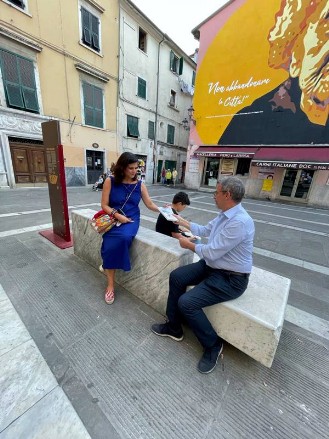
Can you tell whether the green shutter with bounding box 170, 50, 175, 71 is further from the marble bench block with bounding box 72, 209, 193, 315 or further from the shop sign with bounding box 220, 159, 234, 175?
the marble bench block with bounding box 72, 209, 193, 315

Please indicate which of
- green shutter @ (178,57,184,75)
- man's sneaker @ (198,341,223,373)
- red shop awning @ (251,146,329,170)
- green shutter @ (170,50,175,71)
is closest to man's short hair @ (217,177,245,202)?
man's sneaker @ (198,341,223,373)

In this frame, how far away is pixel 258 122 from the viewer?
438 inches

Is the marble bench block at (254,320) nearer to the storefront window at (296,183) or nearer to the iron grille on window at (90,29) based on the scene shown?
the storefront window at (296,183)

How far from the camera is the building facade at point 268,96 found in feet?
30.8

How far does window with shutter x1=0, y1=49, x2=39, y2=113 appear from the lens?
26.9ft

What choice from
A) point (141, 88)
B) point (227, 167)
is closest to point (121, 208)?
point (227, 167)

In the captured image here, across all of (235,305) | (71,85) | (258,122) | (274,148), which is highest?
(71,85)

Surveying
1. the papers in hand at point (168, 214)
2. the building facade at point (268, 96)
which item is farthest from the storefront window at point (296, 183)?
the papers in hand at point (168, 214)

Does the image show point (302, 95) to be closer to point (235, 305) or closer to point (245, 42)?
point (245, 42)

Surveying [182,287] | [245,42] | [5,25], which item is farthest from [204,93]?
[182,287]

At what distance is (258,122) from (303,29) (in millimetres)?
4137

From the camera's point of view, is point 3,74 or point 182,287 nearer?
point 182,287

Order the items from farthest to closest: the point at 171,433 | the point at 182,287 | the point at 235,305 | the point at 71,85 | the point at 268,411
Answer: the point at 71,85 < the point at 182,287 < the point at 235,305 < the point at 268,411 < the point at 171,433

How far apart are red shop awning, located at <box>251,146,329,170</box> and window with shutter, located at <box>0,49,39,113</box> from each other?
1149 centimetres
